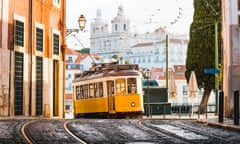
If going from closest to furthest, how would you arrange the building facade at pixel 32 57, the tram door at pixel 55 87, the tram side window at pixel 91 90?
the building facade at pixel 32 57
the tram side window at pixel 91 90
the tram door at pixel 55 87

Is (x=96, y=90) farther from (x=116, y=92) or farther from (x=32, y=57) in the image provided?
(x=32, y=57)

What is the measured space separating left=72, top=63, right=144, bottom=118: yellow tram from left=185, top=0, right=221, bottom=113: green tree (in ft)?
67.9

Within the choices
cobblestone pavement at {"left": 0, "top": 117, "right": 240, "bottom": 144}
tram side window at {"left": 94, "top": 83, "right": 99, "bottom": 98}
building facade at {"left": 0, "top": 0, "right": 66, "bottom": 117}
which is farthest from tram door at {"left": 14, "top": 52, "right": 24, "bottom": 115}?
cobblestone pavement at {"left": 0, "top": 117, "right": 240, "bottom": 144}

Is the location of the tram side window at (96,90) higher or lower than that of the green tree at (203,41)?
lower

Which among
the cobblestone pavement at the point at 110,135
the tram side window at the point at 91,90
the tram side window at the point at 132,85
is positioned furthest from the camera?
the tram side window at the point at 91,90

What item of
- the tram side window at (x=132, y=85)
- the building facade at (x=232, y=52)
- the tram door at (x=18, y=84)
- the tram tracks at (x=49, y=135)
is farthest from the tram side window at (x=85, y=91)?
the tram tracks at (x=49, y=135)

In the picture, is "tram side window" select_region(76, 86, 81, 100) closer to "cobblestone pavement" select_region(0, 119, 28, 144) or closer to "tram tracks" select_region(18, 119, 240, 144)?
"tram tracks" select_region(18, 119, 240, 144)

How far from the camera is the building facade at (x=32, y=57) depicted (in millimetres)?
33031

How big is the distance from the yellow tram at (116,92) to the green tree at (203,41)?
2071 centimetres

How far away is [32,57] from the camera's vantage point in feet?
119

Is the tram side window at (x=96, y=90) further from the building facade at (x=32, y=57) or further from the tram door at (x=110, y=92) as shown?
the building facade at (x=32, y=57)

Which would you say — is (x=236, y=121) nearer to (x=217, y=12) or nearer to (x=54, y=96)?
(x=54, y=96)

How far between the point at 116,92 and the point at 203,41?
23.9 meters

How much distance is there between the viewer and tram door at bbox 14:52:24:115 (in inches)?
1347
